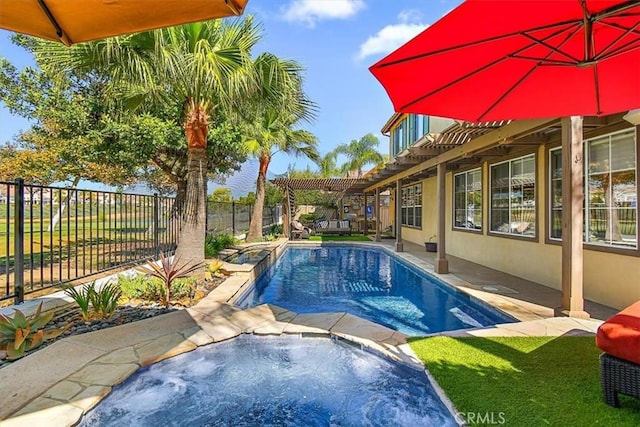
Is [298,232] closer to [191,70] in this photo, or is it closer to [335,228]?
[335,228]

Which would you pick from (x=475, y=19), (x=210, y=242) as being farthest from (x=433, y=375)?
(x=210, y=242)

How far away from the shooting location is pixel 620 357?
8.41 feet

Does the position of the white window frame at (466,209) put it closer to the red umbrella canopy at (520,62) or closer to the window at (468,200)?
the window at (468,200)

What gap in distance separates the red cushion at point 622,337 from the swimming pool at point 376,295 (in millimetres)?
2654

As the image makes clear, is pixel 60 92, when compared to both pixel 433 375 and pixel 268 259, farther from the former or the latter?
pixel 433 375

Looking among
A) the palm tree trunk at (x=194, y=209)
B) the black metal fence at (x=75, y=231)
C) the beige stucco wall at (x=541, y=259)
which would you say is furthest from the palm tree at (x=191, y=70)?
the beige stucco wall at (x=541, y=259)

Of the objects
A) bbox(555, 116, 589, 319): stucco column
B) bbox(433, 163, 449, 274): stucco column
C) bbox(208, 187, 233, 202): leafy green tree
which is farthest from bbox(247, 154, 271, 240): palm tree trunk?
bbox(555, 116, 589, 319): stucco column

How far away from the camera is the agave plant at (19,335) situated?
3588 mm

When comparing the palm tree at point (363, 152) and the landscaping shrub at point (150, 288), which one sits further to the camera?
the palm tree at point (363, 152)

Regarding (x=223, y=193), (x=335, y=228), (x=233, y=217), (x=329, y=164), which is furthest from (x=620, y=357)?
(x=223, y=193)

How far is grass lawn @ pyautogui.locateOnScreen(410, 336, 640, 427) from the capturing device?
8.59 feet

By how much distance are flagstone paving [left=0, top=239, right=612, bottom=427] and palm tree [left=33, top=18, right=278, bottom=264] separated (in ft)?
7.12

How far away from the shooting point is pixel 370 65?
2623 millimetres

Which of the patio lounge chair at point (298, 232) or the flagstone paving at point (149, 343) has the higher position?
the patio lounge chair at point (298, 232)
